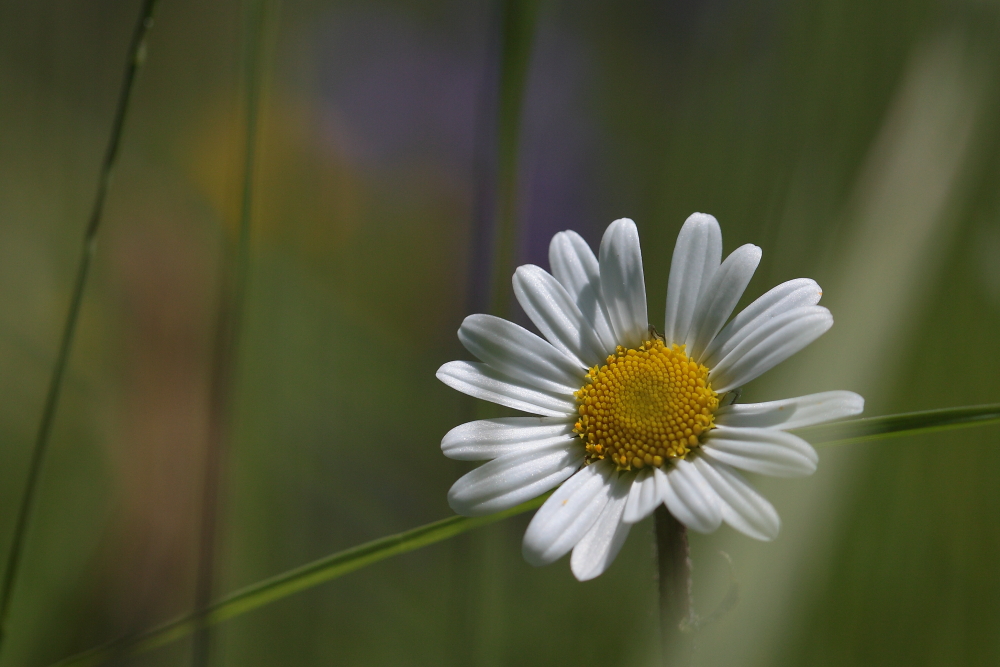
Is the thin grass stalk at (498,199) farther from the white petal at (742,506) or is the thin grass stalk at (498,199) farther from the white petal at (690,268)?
the white petal at (742,506)

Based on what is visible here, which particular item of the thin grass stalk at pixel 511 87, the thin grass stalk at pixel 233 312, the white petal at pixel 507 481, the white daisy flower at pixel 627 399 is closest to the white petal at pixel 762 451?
the white daisy flower at pixel 627 399

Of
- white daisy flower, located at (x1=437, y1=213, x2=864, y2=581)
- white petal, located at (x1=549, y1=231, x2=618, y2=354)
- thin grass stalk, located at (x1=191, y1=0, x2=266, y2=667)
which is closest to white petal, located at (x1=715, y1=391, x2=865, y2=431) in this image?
white daisy flower, located at (x1=437, y1=213, x2=864, y2=581)

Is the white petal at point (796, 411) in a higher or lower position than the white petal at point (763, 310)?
lower

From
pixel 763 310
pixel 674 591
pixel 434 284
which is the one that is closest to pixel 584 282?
pixel 763 310

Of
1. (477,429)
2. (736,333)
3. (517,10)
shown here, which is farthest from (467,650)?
(517,10)

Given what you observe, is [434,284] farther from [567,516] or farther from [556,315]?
[567,516]

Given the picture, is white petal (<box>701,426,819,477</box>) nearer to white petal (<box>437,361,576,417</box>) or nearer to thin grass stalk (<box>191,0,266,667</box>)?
white petal (<box>437,361,576,417</box>)

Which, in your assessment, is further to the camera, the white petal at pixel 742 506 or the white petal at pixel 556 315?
the white petal at pixel 556 315
